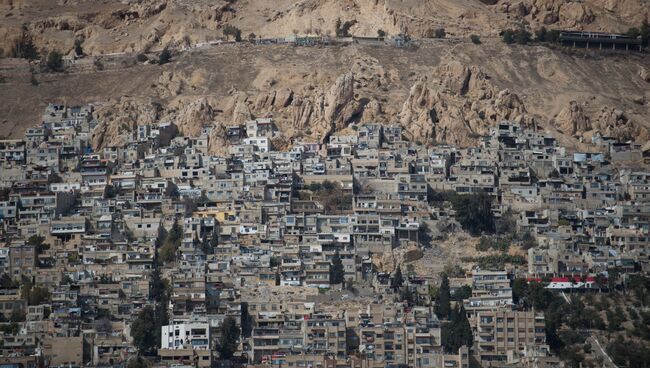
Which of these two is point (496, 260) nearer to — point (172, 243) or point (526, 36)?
point (172, 243)

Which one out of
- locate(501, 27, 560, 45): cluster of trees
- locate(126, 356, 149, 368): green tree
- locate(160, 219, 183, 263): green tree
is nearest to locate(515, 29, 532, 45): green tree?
locate(501, 27, 560, 45): cluster of trees

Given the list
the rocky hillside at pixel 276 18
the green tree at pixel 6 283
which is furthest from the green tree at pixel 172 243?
the rocky hillside at pixel 276 18

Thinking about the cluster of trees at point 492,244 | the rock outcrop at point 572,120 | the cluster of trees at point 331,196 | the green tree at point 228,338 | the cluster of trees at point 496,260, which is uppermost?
the rock outcrop at point 572,120

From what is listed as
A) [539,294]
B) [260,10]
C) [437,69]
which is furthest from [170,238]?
[260,10]

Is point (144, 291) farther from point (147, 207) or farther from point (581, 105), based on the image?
point (581, 105)

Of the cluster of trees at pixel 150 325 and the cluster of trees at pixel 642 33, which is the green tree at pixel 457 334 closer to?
the cluster of trees at pixel 150 325

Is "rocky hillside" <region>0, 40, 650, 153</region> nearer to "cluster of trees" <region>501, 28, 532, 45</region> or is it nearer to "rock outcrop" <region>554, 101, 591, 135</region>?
"rock outcrop" <region>554, 101, 591, 135</region>

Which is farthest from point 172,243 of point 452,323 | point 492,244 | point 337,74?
point 337,74
